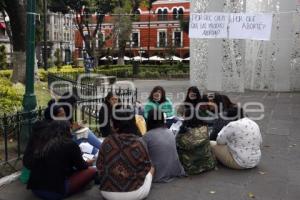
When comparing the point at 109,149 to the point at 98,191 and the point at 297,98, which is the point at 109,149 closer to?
the point at 98,191

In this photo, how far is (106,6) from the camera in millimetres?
38750

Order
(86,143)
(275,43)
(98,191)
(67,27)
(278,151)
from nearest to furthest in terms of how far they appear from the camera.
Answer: (98,191) < (86,143) < (278,151) < (275,43) < (67,27)

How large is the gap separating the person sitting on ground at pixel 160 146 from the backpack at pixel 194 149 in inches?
11.1

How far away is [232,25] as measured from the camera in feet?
37.8

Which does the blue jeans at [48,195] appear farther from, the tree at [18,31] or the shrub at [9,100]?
the tree at [18,31]

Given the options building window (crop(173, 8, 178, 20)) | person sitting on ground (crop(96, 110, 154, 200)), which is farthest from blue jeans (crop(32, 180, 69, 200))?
building window (crop(173, 8, 178, 20))

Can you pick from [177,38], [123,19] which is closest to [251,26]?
[123,19]

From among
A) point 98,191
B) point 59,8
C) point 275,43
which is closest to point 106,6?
point 59,8

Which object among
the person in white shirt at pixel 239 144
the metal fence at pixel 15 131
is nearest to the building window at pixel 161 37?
the metal fence at pixel 15 131

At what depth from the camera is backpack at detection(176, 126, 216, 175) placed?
661 cm

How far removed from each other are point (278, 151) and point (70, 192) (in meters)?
4.33

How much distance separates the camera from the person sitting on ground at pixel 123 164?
5367 mm

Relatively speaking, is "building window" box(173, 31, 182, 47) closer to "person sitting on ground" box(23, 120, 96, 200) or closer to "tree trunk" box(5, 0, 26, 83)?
"tree trunk" box(5, 0, 26, 83)

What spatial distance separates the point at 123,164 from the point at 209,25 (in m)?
7.14
